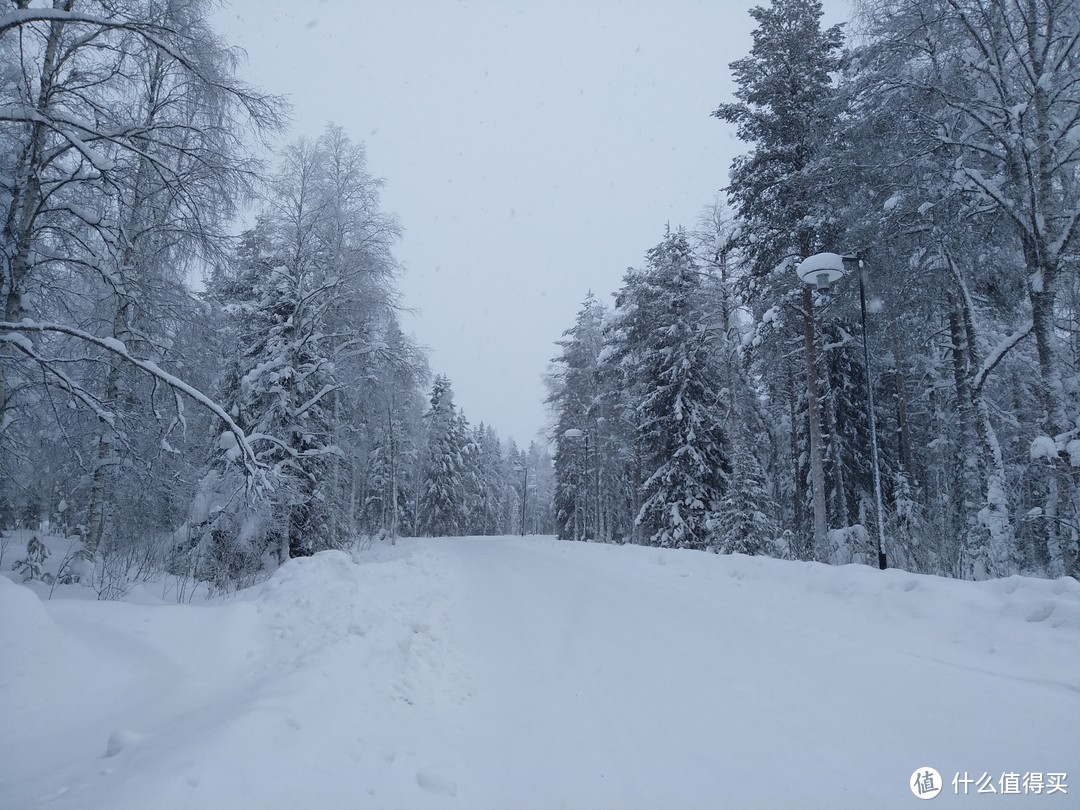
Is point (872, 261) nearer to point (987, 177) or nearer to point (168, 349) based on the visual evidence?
point (987, 177)

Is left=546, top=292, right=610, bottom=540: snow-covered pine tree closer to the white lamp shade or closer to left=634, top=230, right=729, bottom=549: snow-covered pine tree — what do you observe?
left=634, top=230, right=729, bottom=549: snow-covered pine tree

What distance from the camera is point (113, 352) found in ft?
18.5

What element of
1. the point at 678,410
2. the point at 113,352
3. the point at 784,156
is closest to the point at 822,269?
the point at 784,156

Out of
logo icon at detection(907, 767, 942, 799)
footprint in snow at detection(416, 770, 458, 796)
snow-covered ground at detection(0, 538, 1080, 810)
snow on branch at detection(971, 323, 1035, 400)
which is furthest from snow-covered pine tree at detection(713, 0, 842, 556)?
footprint in snow at detection(416, 770, 458, 796)

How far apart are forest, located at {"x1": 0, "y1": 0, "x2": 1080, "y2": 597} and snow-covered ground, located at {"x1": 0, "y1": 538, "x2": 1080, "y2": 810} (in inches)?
91.6

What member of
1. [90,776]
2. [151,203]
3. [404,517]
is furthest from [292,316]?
[404,517]

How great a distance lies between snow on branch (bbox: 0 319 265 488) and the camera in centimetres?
468

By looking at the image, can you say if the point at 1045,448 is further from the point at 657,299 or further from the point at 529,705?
the point at 657,299

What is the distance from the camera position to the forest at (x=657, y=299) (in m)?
6.37

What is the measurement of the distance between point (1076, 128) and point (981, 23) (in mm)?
2425

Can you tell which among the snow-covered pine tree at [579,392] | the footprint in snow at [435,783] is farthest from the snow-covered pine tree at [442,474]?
the footprint in snow at [435,783]

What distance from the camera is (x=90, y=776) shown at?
2441mm

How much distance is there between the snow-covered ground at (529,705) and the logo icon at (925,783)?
0.04m

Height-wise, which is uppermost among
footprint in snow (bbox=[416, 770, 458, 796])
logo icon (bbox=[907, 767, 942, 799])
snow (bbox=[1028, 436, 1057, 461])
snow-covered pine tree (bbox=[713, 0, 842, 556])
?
snow-covered pine tree (bbox=[713, 0, 842, 556])
